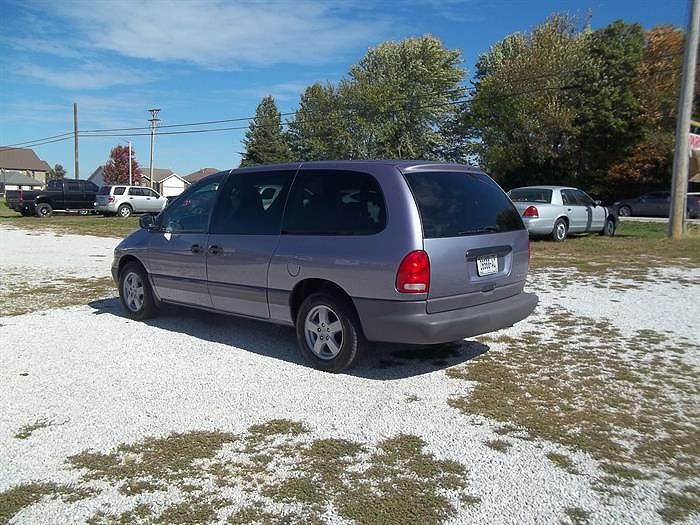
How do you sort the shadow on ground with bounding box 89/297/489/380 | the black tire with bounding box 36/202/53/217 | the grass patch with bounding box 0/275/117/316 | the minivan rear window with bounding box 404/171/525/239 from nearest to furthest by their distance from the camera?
the minivan rear window with bounding box 404/171/525/239, the shadow on ground with bounding box 89/297/489/380, the grass patch with bounding box 0/275/117/316, the black tire with bounding box 36/202/53/217

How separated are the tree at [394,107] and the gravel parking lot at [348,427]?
163 feet

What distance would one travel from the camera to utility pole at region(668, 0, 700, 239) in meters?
15.3

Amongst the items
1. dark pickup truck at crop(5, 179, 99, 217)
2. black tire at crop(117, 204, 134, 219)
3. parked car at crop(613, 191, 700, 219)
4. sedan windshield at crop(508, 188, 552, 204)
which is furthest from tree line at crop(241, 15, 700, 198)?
dark pickup truck at crop(5, 179, 99, 217)

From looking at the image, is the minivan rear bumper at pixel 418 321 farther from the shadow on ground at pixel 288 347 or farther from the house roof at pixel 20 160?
the house roof at pixel 20 160

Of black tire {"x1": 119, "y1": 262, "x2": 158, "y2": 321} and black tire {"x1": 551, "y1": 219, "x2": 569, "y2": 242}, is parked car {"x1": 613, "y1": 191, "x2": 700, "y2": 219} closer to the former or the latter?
black tire {"x1": 551, "y1": 219, "x2": 569, "y2": 242}

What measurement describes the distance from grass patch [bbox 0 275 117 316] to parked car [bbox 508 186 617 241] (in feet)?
34.1

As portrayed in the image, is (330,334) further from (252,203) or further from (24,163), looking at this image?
(24,163)

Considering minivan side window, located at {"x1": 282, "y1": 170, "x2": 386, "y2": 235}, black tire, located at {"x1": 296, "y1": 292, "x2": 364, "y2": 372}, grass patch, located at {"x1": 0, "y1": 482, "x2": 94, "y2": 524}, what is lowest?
grass patch, located at {"x1": 0, "y1": 482, "x2": 94, "y2": 524}

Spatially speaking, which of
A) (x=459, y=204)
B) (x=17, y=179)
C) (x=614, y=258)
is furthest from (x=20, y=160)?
(x=459, y=204)

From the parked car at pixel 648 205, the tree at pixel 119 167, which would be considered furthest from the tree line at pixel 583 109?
the tree at pixel 119 167

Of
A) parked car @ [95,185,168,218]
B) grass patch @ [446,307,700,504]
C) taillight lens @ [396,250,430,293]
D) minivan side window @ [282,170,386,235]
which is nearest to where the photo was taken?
grass patch @ [446,307,700,504]

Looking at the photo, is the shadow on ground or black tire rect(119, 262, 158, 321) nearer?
the shadow on ground

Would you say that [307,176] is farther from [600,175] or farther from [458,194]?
[600,175]

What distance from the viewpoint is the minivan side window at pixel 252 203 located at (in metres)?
5.44
